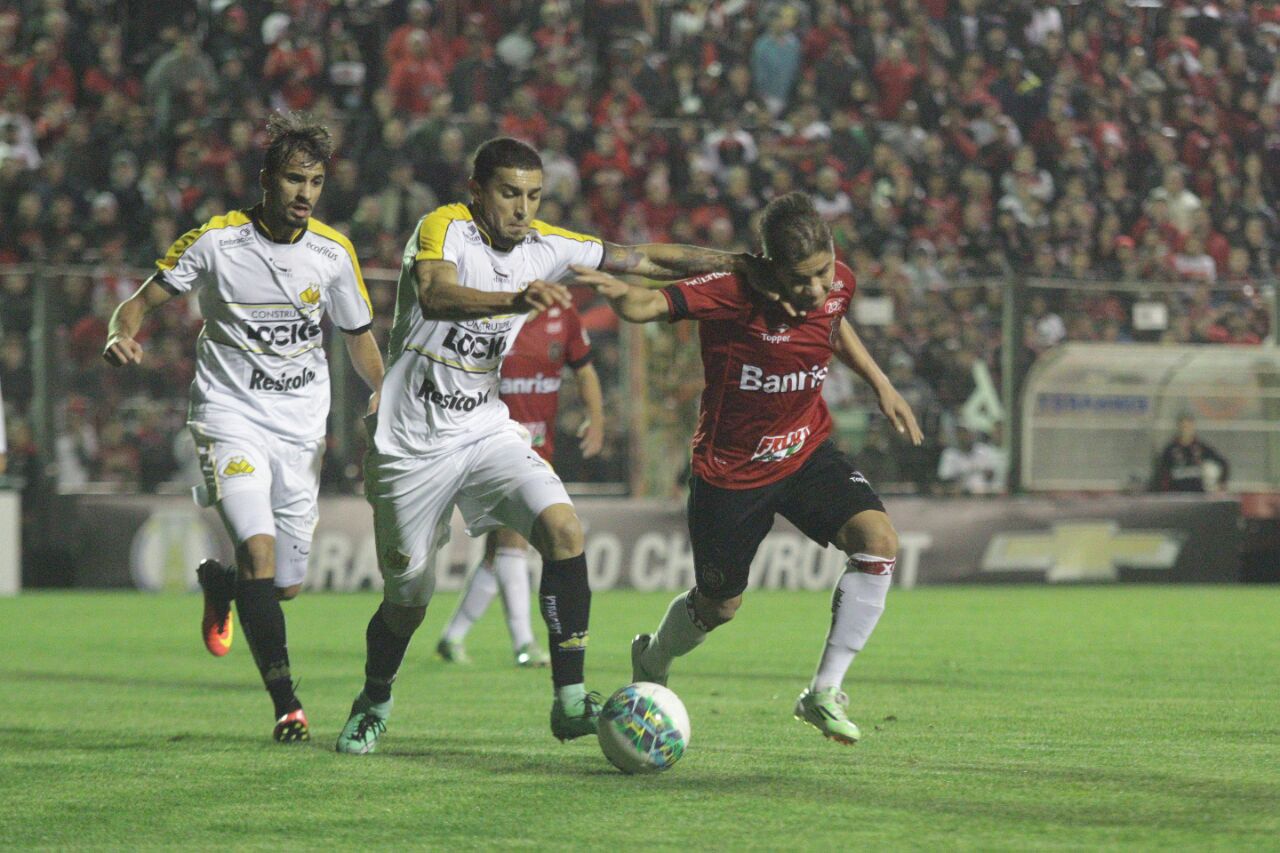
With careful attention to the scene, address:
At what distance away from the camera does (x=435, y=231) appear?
607cm

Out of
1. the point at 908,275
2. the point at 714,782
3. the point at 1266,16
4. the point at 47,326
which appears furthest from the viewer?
the point at 1266,16

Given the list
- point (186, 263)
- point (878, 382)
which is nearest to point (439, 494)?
point (186, 263)

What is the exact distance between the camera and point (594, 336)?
15508mm

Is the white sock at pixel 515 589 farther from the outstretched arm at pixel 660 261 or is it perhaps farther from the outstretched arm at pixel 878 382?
the outstretched arm at pixel 660 261

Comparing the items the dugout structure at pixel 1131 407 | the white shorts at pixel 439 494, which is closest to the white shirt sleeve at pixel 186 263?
the white shorts at pixel 439 494

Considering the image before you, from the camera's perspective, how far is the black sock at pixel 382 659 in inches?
251

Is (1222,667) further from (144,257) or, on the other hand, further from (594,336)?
(144,257)

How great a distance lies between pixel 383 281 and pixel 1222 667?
8398 mm

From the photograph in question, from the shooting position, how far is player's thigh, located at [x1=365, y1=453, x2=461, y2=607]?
617cm

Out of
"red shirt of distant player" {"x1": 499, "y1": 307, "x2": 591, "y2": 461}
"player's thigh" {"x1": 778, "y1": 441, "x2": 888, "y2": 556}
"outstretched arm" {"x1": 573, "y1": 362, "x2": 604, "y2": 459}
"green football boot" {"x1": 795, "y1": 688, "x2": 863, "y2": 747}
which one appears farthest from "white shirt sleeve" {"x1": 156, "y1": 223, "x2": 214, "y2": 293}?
"outstretched arm" {"x1": 573, "y1": 362, "x2": 604, "y2": 459}

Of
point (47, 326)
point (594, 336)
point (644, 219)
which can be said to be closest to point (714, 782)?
point (594, 336)

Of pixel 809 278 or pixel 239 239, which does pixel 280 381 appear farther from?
pixel 809 278

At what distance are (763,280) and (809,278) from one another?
21cm

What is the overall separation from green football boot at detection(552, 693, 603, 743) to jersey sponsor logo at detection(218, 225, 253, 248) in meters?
2.33
